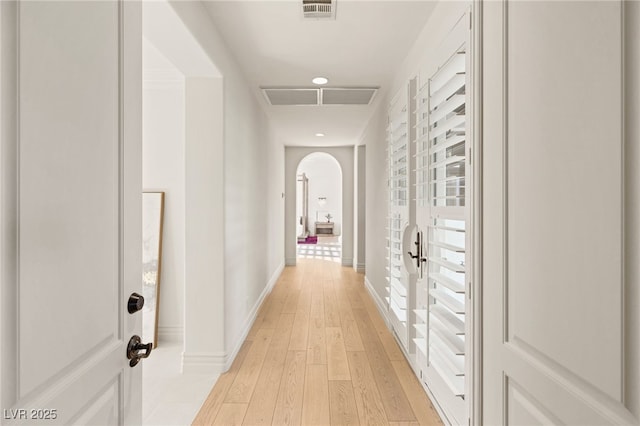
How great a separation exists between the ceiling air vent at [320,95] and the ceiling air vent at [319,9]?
135 centimetres

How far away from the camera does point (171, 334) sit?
3.29 m

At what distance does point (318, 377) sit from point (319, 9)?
2460mm

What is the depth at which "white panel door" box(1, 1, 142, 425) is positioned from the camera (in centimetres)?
65

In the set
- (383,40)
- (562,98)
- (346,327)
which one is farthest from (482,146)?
(346,327)

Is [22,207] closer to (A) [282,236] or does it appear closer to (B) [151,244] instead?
(B) [151,244]

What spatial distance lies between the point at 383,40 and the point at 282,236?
4.84 m

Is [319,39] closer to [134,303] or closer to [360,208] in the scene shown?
[134,303]

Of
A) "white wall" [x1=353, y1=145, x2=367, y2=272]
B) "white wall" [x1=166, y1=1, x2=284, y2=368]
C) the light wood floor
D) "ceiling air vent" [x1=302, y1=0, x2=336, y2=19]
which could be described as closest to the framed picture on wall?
"white wall" [x1=166, y1=1, x2=284, y2=368]

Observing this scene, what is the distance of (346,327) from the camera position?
3.66 meters

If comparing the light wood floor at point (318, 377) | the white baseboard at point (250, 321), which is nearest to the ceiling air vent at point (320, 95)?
the white baseboard at point (250, 321)

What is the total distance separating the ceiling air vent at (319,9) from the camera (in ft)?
7.05

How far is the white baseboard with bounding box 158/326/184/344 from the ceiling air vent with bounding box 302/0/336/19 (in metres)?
2.81

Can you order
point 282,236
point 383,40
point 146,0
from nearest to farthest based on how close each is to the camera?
point 146,0 → point 383,40 → point 282,236

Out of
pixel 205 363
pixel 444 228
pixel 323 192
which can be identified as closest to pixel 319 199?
pixel 323 192
